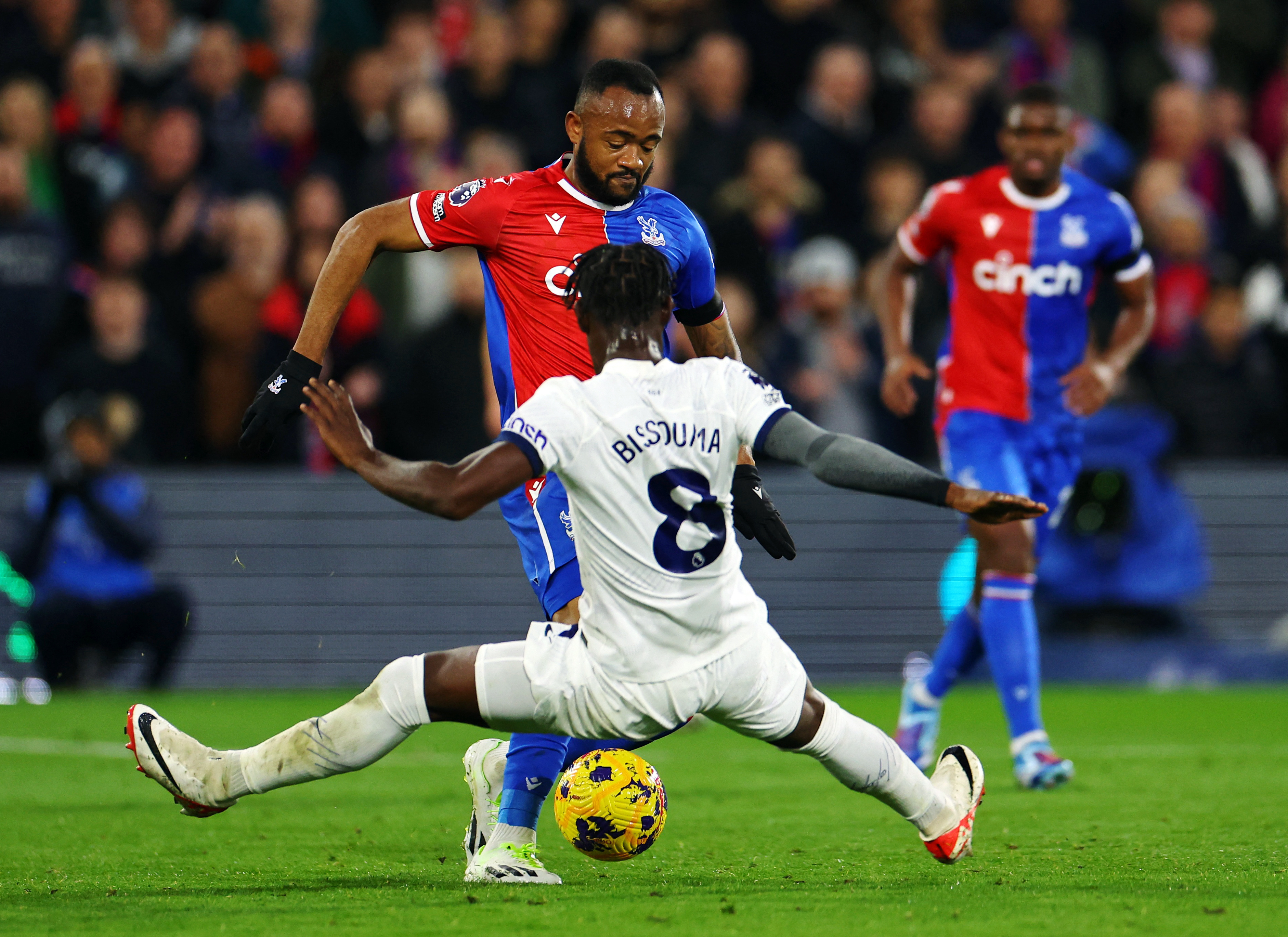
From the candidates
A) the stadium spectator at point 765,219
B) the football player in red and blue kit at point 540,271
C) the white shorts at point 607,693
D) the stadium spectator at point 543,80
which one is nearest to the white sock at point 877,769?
the white shorts at point 607,693

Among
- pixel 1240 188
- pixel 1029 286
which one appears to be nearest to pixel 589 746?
pixel 1029 286

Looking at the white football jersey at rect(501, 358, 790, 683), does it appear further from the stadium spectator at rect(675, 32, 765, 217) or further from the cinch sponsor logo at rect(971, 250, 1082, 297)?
the stadium spectator at rect(675, 32, 765, 217)

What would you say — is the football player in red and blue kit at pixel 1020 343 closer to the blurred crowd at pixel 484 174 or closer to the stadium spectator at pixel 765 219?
the blurred crowd at pixel 484 174

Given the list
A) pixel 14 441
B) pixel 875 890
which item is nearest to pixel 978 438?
pixel 875 890

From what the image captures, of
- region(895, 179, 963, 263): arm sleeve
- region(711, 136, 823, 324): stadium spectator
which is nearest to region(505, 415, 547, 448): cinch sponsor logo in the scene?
region(895, 179, 963, 263): arm sleeve

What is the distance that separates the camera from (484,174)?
505 inches

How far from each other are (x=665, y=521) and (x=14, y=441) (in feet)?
30.4

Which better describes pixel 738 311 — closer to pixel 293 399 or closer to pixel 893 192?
pixel 893 192

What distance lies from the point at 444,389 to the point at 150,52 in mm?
3901

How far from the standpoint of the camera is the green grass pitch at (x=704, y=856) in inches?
185

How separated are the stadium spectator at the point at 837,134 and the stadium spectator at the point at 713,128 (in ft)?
1.43

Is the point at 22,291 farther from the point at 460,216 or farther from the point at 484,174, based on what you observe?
the point at 460,216

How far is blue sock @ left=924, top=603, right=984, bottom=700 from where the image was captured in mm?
8461

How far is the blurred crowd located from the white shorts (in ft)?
23.3
